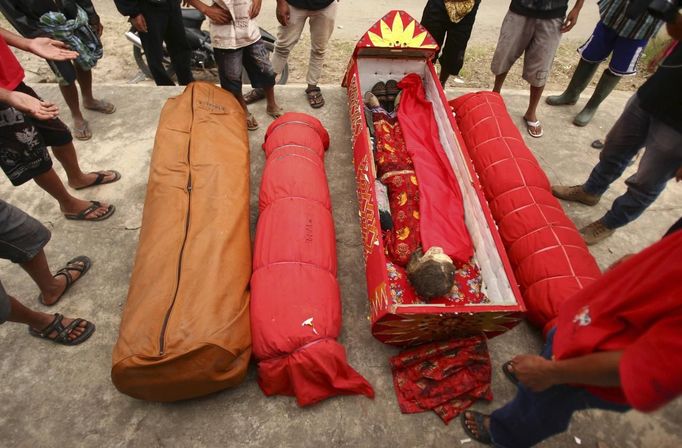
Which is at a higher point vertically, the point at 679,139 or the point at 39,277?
the point at 679,139

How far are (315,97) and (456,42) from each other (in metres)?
1.43

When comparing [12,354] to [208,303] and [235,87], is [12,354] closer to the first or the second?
[208,303]

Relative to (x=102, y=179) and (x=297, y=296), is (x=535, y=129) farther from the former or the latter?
(x=102, y=179)

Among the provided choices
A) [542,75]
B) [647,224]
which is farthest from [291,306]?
[542,75]

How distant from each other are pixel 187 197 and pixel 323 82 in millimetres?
3388

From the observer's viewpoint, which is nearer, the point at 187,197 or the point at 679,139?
the point at 679,139

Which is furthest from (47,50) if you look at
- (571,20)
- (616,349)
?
(571,20)

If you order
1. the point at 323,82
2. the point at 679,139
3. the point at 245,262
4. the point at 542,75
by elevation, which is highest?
the point at 679,139

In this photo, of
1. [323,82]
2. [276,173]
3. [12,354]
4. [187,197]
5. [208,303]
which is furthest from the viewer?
[323,82]

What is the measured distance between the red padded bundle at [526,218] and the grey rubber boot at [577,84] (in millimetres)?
1093

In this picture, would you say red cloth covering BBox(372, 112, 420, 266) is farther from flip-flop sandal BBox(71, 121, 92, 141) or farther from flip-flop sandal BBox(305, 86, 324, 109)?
flip-flop sandal BBox(71, 121, 92, 141)

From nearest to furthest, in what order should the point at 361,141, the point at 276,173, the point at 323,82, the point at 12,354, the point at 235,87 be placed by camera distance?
1. the point at 12,354
2. the point at 276,173
3. the point at 361,141
4. the point at 235,87
5. the point at 323,82

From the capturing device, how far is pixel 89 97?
137 inches

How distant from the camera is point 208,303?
190cm
